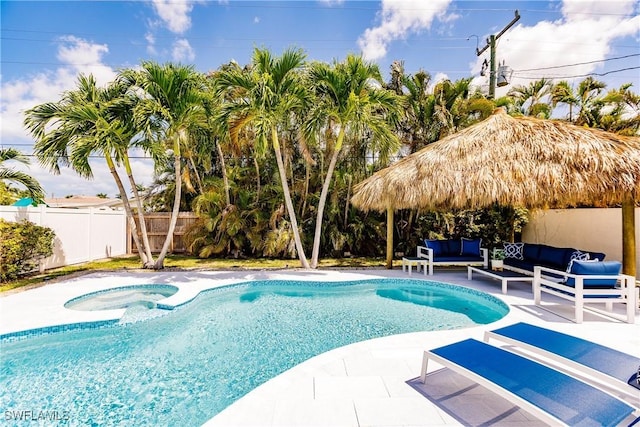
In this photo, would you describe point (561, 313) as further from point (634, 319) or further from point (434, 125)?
point (434, 125)

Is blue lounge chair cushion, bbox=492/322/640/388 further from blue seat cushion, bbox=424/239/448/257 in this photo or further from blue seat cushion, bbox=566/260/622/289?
blue seat cushion, bbox=424/239/448/257

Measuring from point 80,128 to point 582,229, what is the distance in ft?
49.8

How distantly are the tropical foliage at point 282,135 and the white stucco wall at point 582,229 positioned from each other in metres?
0.71

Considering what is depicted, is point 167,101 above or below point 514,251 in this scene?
above

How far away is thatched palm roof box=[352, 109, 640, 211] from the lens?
22.7 feet

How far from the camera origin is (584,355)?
9.50ft

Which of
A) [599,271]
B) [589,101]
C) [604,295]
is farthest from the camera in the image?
[589,101]

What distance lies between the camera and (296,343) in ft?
16.3

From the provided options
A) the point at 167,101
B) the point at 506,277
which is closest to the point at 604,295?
the point at 506,277

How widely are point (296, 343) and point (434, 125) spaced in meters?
10.4

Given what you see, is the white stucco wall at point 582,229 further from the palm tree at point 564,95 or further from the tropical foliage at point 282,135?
the palm tree at point 564,95

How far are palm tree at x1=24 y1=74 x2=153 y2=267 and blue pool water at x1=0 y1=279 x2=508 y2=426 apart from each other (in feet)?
16.5

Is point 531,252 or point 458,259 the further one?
point 458,259

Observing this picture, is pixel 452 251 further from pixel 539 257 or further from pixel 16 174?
pixel 16 174
